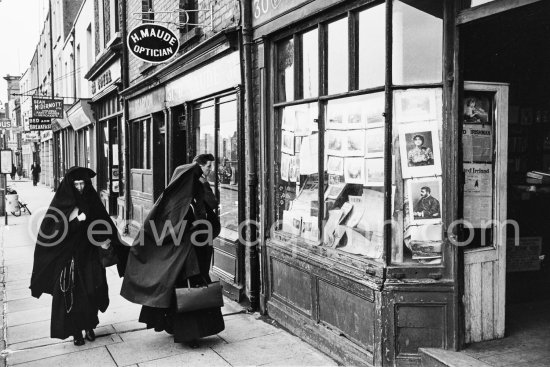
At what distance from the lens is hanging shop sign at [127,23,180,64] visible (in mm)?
8930

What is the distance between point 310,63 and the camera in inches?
222

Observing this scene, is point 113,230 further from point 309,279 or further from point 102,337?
point 309,279

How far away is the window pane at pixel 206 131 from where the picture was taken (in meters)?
8.30

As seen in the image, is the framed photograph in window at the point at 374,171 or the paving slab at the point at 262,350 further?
the paving slab at the point at 262,350

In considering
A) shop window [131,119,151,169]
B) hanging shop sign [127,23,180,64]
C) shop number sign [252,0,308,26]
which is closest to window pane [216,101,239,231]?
shop number sign [252,0,308,26]

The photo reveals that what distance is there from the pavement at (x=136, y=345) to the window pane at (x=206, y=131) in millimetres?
2491

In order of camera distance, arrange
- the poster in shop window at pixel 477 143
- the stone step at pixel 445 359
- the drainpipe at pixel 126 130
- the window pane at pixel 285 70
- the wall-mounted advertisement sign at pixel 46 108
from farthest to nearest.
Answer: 1. the wall-mounted advertisement sign at pixel 46 108
2. the drainpipe at pixel 126 130
3. the window pane at pixel 285 70
4. the poster in shop window at pixel 477 143
5. the stone step at pixel 445 359

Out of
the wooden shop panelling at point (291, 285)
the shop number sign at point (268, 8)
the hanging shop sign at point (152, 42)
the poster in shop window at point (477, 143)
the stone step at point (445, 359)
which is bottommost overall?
the stone step at point (445, 359)

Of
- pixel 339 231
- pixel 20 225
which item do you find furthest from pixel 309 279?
pixel 20 225

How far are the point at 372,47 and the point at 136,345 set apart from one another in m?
3.81

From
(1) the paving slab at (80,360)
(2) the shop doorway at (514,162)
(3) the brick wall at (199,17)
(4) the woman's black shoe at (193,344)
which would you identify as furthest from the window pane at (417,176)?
(3) the brick wall at (199,17)

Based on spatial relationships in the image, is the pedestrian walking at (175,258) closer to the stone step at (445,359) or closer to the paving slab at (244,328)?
the paving slab at (244,328)

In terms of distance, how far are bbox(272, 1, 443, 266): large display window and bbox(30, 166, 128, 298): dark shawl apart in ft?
6.83

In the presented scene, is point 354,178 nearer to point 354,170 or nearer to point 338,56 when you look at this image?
point 354,170
